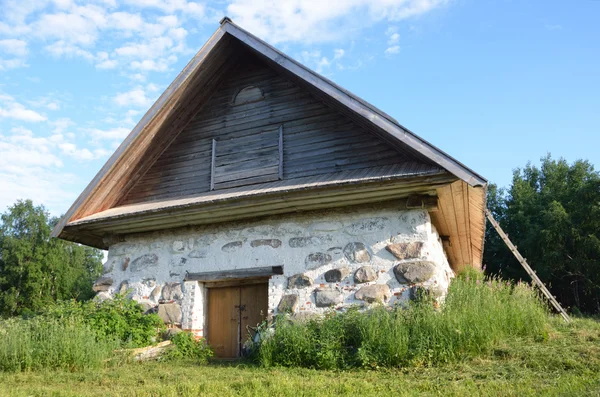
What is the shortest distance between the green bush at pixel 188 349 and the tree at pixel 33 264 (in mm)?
27642

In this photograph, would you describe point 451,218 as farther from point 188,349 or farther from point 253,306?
point 188,349

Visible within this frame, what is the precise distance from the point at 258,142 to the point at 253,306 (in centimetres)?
271

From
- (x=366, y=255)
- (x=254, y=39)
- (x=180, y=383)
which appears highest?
(x=254, y=39)

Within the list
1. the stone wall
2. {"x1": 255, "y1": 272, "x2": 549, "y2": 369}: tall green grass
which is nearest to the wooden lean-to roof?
the stone wall

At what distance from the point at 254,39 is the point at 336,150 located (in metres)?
2.27

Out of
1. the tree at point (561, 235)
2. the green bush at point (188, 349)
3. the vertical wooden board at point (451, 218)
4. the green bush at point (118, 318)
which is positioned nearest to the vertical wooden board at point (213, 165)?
the green bush at point (118, 318)

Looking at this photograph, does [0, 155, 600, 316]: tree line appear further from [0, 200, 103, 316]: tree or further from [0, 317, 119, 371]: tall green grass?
[0, 317, 119, 371]: tall green grass

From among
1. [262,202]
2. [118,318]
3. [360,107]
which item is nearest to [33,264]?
[118,318]

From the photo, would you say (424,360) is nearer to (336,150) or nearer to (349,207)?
(349,207)

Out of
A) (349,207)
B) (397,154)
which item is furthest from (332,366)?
(397,154)

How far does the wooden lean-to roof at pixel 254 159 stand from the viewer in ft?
23.5

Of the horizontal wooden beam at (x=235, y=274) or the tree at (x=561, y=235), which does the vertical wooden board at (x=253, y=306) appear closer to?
the horizontal wooden beam at (x=235, y=274)

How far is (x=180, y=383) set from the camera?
208 inches

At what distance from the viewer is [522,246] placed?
96.0 ft
